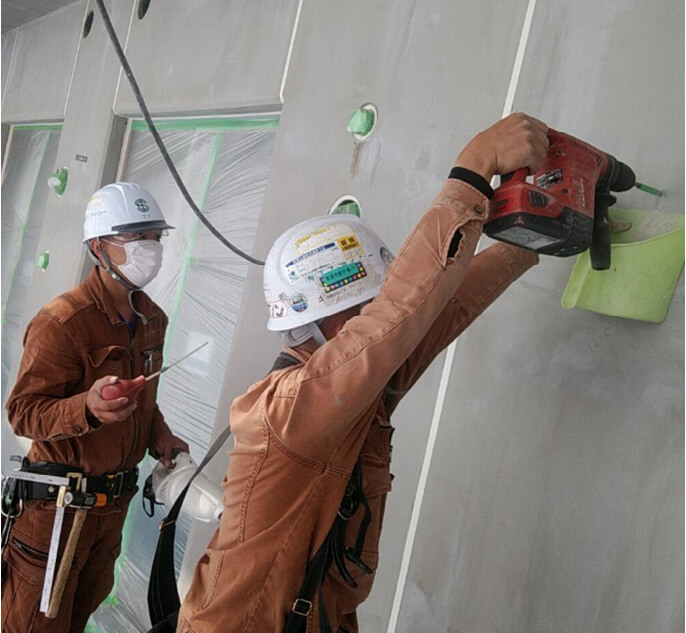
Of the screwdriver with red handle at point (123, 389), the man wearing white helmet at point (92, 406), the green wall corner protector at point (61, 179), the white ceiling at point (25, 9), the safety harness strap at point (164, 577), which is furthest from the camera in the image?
the white ceiling at point (25, 9)

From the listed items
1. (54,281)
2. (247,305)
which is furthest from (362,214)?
(54,281)

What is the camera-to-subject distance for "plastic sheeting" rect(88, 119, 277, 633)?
3.03 metres

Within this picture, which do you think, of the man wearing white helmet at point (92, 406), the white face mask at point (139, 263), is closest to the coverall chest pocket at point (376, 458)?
the man wearing white helmet at point (92, 406)

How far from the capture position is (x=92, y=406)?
1891mm

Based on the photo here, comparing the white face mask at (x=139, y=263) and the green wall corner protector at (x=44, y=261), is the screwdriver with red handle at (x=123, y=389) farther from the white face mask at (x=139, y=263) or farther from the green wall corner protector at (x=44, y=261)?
the green wall corner protector at (x=44, y=261)

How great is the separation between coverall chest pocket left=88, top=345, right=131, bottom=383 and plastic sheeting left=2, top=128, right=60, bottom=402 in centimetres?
332

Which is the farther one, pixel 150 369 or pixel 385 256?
pixel 150 369

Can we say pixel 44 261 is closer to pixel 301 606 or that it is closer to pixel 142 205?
pixel 142 205

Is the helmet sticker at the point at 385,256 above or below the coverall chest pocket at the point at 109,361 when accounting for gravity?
above

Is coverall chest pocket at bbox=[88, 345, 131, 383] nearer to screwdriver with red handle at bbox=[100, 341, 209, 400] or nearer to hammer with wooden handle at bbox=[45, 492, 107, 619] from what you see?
screwdriver with red handle at bbox=[100, 341, 209, 400]

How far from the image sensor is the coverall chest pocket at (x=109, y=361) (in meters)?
2.12

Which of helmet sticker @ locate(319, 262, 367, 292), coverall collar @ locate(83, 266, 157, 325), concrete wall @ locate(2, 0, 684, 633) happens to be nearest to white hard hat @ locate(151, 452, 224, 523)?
concrete wall @ locate(2, 0, 684, 633)

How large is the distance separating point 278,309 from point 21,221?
5.38 m

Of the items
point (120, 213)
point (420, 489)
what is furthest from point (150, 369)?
point (420, 489)
